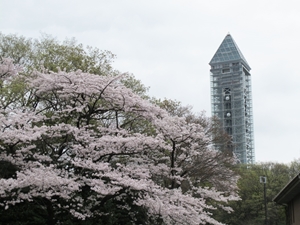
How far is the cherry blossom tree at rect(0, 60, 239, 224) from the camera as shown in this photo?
39.9ft

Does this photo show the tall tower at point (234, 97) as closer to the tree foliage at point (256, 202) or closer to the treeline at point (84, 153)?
the tree foliage at point (256, 202)

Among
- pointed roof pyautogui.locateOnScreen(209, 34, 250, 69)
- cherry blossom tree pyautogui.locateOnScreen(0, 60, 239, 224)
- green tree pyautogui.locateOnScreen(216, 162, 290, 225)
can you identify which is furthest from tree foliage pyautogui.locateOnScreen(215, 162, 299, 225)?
pointed roof pyautogui.locateOnScreen(209, 34, 250, 69)

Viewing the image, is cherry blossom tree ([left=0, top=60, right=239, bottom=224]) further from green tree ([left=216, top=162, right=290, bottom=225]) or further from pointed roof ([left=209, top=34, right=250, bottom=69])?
pointed roof ([left=209, top=34, right=250, bottom=69])

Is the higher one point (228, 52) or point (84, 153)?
point (228, 52)

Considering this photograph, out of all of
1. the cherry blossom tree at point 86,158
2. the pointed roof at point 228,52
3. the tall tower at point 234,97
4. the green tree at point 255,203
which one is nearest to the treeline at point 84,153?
the cherry blossom tree at point 86,158

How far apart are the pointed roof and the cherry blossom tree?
286 ft

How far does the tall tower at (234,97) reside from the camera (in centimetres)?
9406

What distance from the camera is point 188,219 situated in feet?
46.6

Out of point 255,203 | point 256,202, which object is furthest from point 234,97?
point 255,203

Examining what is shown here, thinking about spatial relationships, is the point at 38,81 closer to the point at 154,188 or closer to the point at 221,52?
the point at 154,188

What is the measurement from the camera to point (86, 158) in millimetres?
13406

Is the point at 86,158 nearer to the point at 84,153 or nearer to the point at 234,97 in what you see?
the point at 84,153

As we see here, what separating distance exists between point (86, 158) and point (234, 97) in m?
84.5

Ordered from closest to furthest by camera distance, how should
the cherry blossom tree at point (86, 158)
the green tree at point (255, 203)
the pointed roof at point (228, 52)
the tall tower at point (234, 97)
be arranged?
the cherry blossom tree at point (86, 158) → the green tree at point (255, 203) → the tall tower at point (234, 97) → the pointed roof at point (228, 52)
